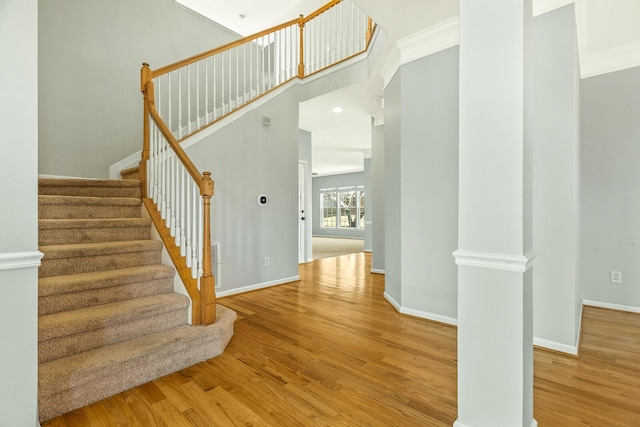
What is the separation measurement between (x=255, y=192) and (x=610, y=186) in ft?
13.6

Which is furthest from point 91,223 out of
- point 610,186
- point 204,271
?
point 610,186

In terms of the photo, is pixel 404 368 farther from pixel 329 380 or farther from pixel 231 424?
pixel 231 424

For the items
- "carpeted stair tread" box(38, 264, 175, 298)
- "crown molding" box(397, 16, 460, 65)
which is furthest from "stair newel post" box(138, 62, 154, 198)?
"crown molding" box(397, 16, 460, 65)

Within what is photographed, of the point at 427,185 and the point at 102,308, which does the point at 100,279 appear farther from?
the point at 427,185

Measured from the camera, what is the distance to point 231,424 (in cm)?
157

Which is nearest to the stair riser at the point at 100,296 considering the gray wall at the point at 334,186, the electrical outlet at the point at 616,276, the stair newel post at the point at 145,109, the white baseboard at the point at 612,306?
the stair newel post at the point at 145,109

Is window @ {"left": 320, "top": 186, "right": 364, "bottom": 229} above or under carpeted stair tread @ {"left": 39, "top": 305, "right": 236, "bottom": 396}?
above

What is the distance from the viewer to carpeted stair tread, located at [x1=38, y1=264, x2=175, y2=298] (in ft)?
6.66

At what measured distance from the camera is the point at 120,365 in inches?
72.2

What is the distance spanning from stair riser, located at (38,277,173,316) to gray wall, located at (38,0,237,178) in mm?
2316

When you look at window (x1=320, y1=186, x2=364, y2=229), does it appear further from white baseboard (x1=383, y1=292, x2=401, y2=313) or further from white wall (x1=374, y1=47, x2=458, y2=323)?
Result: white wall (x1=374, y1=47, x2=458, y2=323)

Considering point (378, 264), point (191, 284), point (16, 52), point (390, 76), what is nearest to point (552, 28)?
point (390, 76)

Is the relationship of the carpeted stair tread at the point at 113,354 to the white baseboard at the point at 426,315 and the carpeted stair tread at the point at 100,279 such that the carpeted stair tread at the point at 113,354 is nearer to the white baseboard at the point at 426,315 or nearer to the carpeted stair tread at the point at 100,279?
the carpeted stair tread at the point at 100,279

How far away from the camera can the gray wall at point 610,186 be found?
10.7 feet
